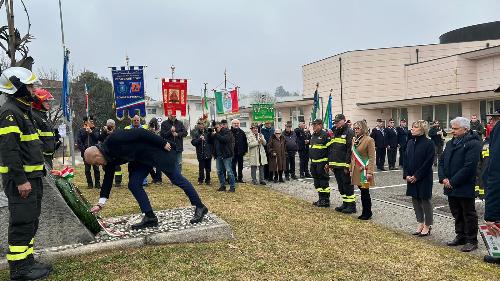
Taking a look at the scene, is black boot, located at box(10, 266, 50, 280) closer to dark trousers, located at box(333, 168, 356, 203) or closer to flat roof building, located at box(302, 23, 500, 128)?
dark trousers, located at box(333, 168, 356, 203)

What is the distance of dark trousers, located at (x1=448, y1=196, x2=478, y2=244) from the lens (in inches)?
228

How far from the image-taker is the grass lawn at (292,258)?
436 cm

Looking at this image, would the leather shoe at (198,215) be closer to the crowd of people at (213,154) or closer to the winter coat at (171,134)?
the crowd of people at (213,154)

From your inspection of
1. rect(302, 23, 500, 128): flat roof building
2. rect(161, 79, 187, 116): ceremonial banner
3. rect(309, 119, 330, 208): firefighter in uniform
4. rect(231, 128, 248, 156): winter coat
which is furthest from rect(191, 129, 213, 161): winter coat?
rect(302, 23, 500, 128): flat roof building

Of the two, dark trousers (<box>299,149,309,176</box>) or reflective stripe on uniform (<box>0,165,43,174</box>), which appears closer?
reflective stripe on uniform (<box>0,165,43,174</box>)

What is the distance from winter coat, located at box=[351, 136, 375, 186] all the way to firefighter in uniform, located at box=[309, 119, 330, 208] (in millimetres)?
971

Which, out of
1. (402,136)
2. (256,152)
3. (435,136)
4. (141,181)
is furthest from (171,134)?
(435,136)

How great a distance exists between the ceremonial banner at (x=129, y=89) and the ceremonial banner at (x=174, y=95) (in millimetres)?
662

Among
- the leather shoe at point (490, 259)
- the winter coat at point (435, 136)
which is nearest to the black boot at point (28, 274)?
the leather shoe at point (490, 259)

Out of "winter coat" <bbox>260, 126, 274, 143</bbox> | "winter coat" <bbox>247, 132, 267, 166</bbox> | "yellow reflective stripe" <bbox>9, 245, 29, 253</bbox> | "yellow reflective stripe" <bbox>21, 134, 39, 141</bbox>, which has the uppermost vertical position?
"yellow reflective stripe" <bbox>21, 134, 39, 141</bbox>

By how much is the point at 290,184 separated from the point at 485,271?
769 centimetres

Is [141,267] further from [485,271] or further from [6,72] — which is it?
[485,271]

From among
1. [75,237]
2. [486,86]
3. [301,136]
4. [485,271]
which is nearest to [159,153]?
[75,237]

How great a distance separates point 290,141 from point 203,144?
3.09 metres
